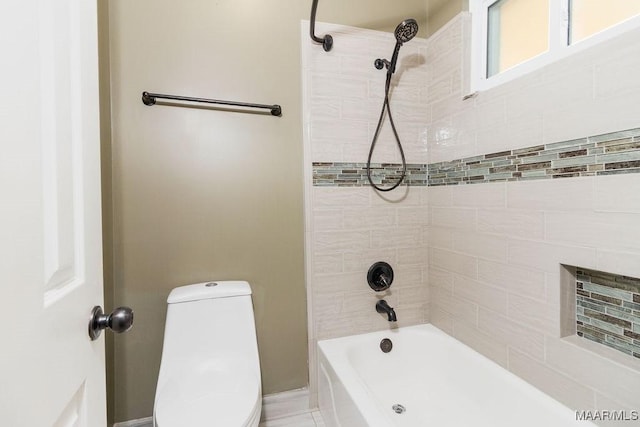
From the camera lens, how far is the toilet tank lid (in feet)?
4.62

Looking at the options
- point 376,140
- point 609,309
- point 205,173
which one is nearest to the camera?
point 609,309

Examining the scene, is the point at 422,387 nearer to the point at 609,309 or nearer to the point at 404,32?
the point at 609,309

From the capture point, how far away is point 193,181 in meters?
1.52

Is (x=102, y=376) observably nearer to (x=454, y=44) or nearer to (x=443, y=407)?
(x=443, y=407)

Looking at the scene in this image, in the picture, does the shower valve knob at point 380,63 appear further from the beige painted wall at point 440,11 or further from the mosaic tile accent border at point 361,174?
the mosaic tile accent border at point 361,174

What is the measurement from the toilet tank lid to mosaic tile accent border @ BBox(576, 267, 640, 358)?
1415mm

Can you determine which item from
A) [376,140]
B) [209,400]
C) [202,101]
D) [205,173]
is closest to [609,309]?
[376,140]

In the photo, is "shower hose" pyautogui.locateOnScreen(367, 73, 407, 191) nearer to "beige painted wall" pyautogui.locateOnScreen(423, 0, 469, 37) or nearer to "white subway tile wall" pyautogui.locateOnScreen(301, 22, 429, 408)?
"white subway tile wall" pyautogui.locateOnScreen(301, 22, 429, 408)

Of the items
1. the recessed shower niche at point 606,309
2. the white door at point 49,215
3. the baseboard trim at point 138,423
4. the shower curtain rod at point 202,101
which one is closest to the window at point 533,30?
the recessed shower niche at point 606,309

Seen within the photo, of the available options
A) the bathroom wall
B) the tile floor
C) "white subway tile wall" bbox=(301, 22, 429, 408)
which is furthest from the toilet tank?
the bathroom wall

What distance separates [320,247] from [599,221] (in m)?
1.19

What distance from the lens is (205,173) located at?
154 cm

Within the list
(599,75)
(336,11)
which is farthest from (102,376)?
(336,11)

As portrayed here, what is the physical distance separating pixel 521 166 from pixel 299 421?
1.71m
